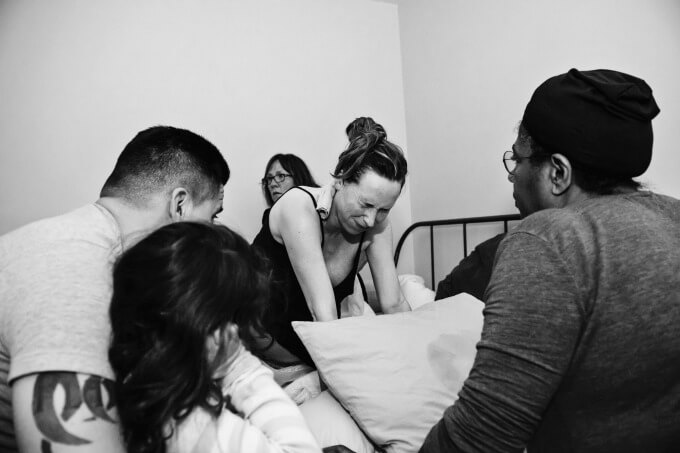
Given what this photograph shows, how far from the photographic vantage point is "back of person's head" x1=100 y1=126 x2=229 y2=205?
0.95 m

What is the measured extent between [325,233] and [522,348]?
3.26ft

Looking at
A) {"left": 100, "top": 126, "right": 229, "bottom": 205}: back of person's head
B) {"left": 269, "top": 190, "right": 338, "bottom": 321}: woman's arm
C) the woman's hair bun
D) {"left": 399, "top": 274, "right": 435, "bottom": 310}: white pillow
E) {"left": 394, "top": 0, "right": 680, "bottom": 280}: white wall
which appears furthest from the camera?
{"left": 399, "top": 274, "right": 435, "bottom": 310}: white pillow

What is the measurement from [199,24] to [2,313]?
81.2 inches

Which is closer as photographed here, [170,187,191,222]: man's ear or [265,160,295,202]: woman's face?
[170,187,191,222]: man's ear

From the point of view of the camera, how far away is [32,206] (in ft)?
6.77

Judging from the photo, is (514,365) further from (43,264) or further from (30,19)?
(30,19)

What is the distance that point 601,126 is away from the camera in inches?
28.3

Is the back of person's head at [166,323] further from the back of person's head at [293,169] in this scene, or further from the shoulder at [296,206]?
the back of person's head at [293,169]

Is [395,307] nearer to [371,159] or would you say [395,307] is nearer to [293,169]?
[371,159]

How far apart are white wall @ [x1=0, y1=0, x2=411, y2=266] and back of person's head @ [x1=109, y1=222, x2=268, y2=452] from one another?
1.71m

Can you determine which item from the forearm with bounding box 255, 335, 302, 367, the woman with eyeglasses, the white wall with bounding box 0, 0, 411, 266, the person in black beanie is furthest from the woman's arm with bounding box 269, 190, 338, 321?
the white wall with bounding box 0, 0, 411, 266

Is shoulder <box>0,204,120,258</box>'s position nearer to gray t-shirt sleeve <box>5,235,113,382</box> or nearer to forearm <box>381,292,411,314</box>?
gray t-shirt sleeve <box>5,235,113,382</box>

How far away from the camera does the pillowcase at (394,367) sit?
1.05m

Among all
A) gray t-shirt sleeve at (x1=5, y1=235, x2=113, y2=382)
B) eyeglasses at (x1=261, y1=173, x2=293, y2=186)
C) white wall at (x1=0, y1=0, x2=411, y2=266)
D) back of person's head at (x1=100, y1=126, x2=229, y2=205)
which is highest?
white wall at (x1=0, y1=0, x2=411, y2=266)
